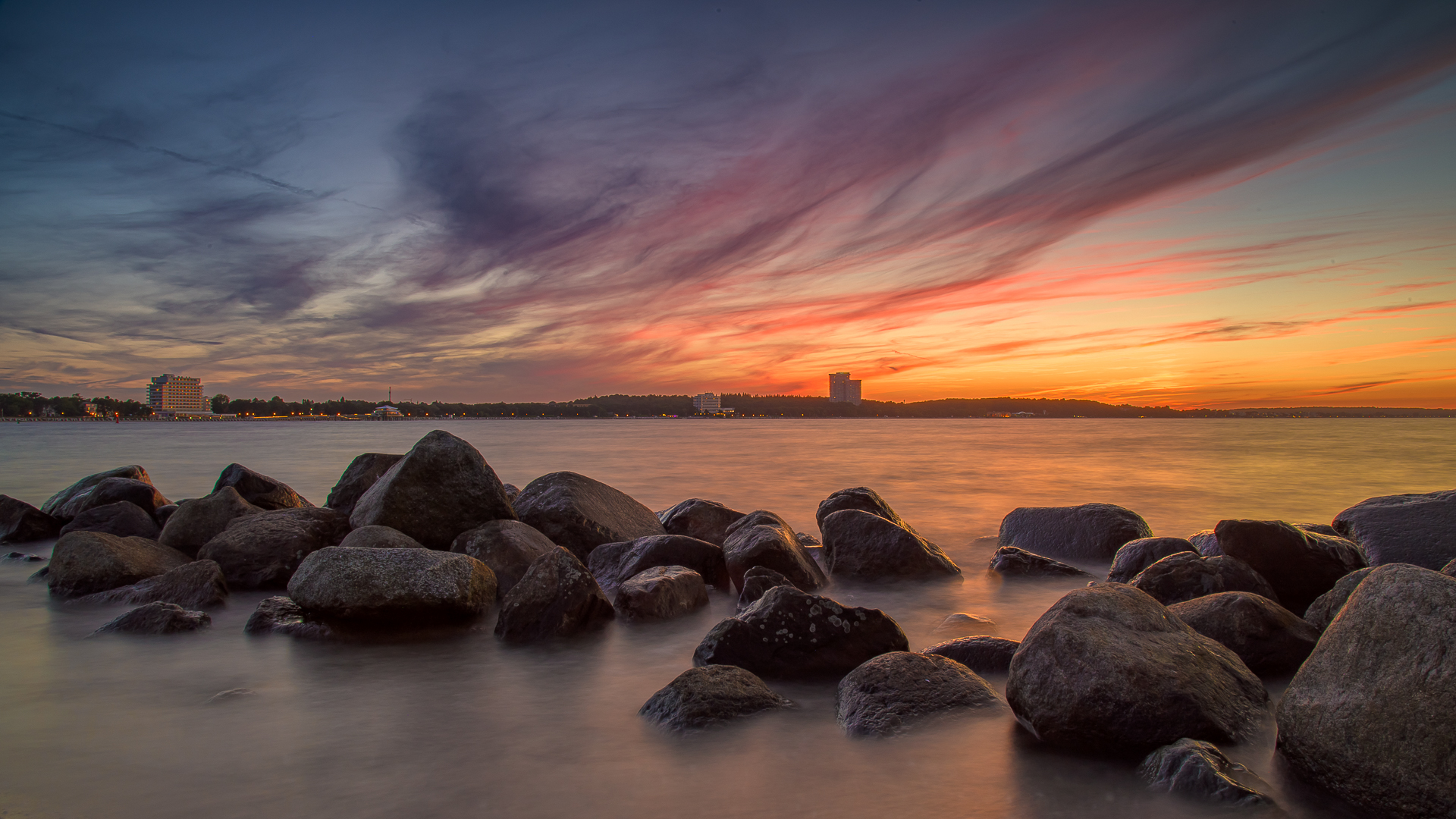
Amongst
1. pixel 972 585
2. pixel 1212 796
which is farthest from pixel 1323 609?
pixel 972 585

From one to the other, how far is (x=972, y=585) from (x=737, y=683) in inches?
162

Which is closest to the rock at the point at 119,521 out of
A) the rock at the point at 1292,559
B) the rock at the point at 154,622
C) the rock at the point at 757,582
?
the rock at the point at 154,622

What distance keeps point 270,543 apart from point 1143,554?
796 cm

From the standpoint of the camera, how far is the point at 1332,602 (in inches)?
180

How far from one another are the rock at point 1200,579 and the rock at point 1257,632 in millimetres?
661

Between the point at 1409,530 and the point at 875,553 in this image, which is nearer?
the point at 1409,530

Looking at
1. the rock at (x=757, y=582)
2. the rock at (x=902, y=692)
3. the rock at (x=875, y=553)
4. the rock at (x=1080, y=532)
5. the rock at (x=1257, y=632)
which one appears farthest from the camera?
the rock at (x=1080, y=532)

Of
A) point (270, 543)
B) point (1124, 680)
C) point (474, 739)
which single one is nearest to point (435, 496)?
point (270, 543)

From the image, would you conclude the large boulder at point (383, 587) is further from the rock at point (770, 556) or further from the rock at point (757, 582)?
the rock at point (770, 556)

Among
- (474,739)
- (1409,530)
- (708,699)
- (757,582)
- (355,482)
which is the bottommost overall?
(474,739)

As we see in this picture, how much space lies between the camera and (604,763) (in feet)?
11.5

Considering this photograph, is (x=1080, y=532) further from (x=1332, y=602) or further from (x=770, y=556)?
(x=770, y=556)

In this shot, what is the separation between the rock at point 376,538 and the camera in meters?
6.09

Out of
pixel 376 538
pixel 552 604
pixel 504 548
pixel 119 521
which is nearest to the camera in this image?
pixel 552 604
